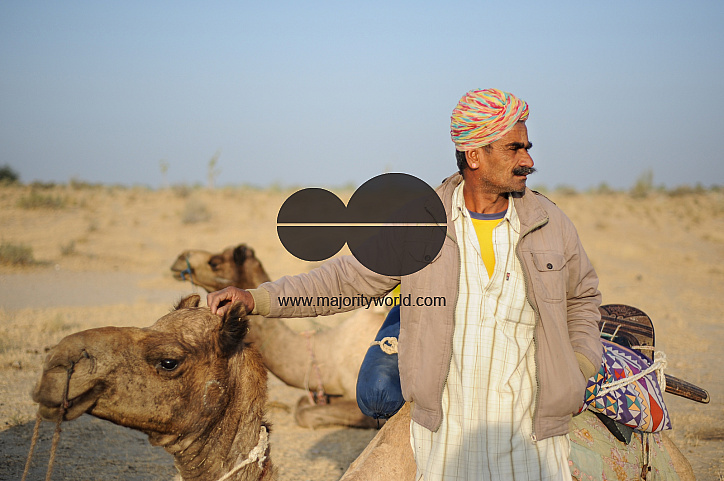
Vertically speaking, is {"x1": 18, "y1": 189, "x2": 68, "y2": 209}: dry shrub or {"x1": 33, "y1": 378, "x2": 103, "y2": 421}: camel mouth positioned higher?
{"x1": 18, "y1": 189, "x2": 68, "y2": 209}: dry shrub

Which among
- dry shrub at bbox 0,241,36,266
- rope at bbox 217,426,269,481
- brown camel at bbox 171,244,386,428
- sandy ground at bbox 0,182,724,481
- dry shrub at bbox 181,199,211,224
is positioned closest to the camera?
rope at bbox 217,426,269,481

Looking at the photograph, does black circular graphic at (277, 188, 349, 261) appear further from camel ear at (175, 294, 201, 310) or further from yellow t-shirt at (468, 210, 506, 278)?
yellow t-shirt at (468, 210, 506, 278)

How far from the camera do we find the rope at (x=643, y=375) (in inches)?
128

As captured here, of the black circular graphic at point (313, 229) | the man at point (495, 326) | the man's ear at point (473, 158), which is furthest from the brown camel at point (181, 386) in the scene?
the black circular graphic at point (313, 229)

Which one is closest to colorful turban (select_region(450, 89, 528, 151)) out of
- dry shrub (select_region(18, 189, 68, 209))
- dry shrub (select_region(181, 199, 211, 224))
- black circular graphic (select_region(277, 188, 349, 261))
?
black circular graphic (select_region(277, 188, 349, 261))

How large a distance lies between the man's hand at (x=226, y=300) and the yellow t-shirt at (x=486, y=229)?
102cm

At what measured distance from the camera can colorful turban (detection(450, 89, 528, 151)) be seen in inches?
110

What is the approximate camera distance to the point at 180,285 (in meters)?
13.2

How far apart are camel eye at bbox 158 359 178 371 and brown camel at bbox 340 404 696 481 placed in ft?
2.95

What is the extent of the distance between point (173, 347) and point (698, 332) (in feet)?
31.8

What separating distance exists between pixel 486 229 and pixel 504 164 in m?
0.30

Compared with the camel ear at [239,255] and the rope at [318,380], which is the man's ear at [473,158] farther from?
the camel ear at [239,255]

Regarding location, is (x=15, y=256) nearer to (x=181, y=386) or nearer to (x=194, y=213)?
(x=194, y=213)

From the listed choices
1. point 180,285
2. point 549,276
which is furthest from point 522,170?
point 180,285
